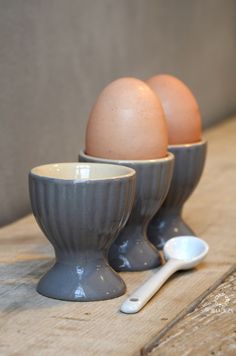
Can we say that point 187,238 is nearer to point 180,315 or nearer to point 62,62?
point 180,315

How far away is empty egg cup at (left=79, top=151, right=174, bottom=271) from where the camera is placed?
104 cm

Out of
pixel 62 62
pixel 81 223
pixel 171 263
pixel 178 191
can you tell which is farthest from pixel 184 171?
pixel 62 62

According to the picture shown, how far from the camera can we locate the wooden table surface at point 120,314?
2.73 feet

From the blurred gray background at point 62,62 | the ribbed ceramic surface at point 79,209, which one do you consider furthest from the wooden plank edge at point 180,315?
the blurred gray background at point 62,62

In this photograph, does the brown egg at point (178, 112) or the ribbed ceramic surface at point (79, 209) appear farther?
the brown egg at point (178, 112)

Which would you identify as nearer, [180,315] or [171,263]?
[180,315]

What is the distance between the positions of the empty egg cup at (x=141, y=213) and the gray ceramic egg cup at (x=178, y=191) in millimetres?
77

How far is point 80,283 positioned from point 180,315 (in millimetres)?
124

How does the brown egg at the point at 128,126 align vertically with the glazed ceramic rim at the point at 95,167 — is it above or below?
above

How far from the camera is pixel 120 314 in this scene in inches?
36.4

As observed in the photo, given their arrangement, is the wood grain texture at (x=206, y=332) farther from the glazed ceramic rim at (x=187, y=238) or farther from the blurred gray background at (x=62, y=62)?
the blurred gray background at (x=62, y=62)

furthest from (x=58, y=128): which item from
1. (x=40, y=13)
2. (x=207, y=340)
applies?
(x=207, y=340)

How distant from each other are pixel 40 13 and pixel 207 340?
729 millimetres

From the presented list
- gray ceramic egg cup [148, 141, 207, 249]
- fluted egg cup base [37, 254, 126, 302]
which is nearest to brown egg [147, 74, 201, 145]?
gray ceramic egg cup [148, 141, 207, 249]
